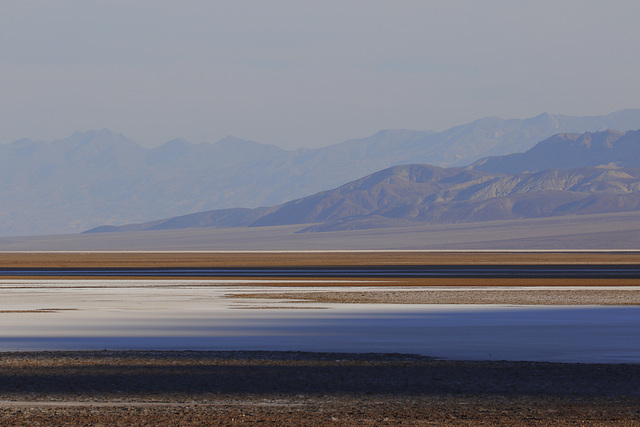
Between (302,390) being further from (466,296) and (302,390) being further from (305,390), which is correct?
(466,296)

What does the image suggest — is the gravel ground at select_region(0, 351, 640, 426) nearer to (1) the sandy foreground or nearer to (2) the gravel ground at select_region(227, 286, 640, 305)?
(1) the sandy foreground

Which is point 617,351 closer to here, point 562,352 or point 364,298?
point 562,352

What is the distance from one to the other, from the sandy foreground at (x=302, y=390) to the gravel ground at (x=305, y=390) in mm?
16

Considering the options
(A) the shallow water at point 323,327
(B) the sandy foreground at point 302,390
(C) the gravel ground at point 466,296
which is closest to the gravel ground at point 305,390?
(B) the sandy foreground at point 302,390

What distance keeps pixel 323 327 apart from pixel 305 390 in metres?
10.7

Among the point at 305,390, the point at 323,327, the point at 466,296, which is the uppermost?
the point at 305,390

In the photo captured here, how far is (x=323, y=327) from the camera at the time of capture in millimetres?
26078

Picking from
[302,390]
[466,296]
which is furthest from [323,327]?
[466,296]

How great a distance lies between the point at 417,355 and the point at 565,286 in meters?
29.4

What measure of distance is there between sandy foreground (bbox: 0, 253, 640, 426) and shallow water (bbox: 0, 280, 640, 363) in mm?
1854

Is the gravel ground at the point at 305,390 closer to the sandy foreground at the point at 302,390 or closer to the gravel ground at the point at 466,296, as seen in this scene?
the sandy foreground at the point at 302,390

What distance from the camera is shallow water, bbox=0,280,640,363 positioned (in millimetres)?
21250

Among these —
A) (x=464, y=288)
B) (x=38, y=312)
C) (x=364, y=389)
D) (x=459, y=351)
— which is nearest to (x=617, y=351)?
(x=459, y=351)

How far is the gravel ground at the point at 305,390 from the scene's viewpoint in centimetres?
1309
